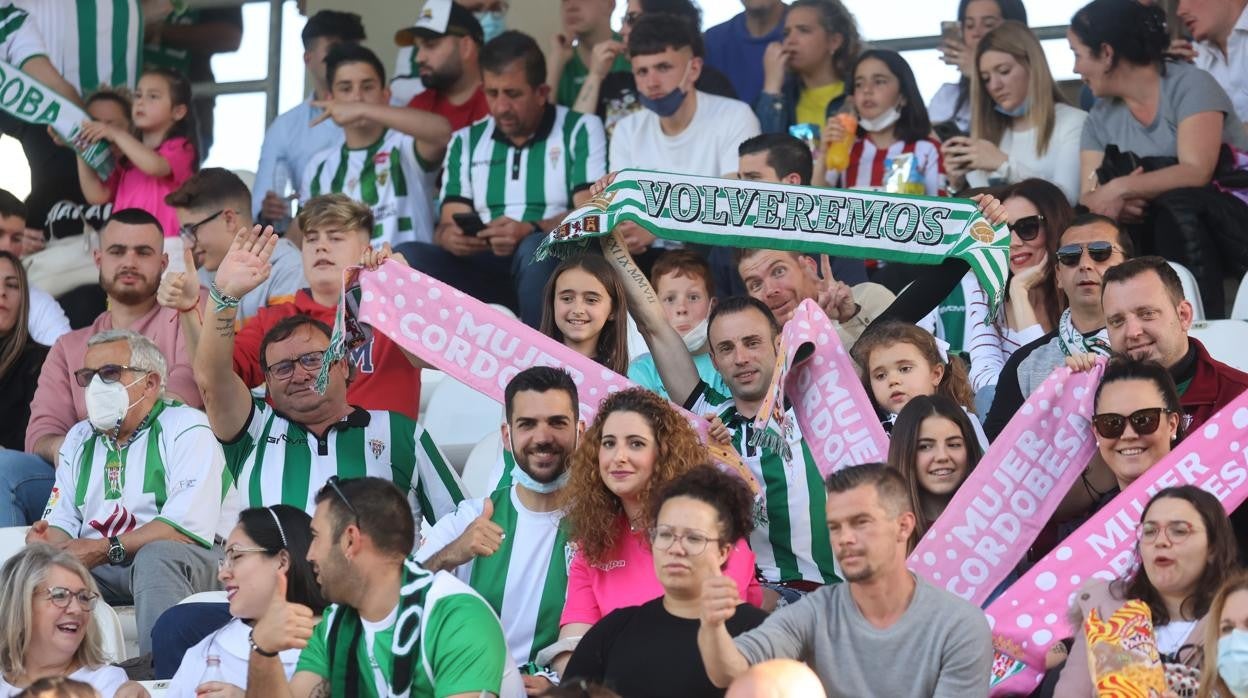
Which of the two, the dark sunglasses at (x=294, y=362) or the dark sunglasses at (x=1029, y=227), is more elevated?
the dark sunglasses at (x=1029, y=227)

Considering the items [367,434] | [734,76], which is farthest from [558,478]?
[734,76]

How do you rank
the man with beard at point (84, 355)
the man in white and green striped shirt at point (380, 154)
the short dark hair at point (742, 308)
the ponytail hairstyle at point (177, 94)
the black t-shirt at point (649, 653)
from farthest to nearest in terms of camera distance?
the ponytail hairstyle at point (177, 94)
the man in white and green striped shirt at point (380, 154)
the man with beard at point (84, 355)
the short dark hair at point (742, 308)
the black t-shirt at point (649, 653)

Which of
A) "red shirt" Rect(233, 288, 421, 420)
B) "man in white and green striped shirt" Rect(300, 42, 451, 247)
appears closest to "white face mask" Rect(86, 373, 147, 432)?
"red shirt" Rect(233, 288, 421, 420)

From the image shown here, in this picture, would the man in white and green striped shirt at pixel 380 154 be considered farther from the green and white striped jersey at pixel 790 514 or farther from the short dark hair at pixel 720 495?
the short dark hair at pixel 720 495

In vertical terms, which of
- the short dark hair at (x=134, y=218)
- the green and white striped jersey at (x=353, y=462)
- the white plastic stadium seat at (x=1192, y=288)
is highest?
the short dark hair at (x=134, y=218)

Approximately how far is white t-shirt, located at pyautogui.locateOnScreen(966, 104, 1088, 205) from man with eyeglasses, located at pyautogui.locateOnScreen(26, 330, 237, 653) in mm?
3439

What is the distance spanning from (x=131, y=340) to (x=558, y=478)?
1830 mm

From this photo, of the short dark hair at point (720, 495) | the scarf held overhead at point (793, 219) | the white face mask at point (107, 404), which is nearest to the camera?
the short dark hair at point (720, 495)

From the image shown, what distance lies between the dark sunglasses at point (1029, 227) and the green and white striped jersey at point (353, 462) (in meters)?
2.15

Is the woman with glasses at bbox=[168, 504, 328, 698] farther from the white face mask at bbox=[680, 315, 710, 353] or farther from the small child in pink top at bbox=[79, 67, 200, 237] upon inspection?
the small child in pink top at bbox=[79, 67, 200, 237]

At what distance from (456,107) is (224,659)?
4.76 metres

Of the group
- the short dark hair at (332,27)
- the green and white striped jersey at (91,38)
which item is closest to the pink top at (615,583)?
the short dark hair at (332,27)

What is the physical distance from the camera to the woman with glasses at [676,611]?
4.93 metres

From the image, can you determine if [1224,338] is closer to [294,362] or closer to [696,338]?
[696,338]
